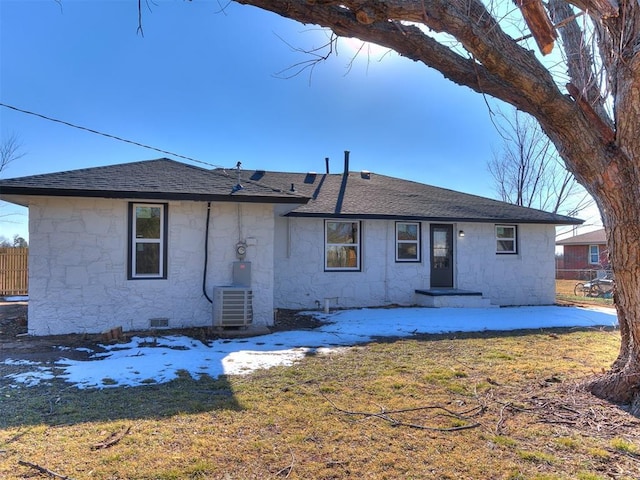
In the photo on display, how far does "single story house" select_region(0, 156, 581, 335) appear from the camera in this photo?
7410mm

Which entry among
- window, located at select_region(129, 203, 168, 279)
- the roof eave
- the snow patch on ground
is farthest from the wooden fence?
the roof eave

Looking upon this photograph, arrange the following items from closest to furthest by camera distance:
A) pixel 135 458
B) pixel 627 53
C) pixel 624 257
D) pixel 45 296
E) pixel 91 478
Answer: pixel 91 478
pixel 135 458
pixel 627 53
pixel 624 257
pixel 45 296

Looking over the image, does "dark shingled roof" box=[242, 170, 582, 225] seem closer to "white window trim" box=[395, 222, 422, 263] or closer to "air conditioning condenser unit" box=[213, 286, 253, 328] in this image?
"white window trim" box=[395, 222, 422, 263]

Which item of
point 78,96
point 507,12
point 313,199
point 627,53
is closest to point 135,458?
point 507,12

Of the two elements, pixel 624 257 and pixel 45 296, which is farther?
pixel 45 296

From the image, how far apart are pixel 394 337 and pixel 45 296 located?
6554 millimetres

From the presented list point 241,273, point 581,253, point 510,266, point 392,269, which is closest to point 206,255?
point 241,273

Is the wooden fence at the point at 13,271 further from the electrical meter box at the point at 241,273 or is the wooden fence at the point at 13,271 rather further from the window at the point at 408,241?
the window at the point at 408,241

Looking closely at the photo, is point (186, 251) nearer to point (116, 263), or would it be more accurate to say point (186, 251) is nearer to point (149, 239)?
point (149, 239)

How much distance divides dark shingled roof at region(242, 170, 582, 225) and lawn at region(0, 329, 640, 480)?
614cm

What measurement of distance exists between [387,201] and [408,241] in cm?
144

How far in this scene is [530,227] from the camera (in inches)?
493

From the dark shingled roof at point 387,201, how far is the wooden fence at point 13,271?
917 centimetres

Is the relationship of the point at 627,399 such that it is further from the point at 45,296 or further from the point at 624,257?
the point at 45,296
